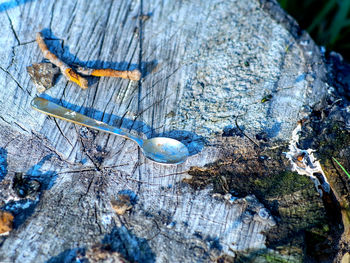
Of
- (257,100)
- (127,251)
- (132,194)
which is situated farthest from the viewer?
(257,100)

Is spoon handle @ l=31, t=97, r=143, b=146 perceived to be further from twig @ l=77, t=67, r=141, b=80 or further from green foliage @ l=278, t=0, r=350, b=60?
green foliage @ l=278, t=0, r=350, b=60

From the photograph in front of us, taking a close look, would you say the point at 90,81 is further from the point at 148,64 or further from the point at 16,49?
the point at 16,49

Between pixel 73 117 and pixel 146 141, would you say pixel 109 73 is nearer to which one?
pixel 73 117

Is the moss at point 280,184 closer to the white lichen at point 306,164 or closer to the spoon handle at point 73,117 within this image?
the white lichen at point 306,164

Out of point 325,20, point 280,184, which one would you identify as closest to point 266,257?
point 280,184

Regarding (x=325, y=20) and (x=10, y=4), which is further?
(x=325, y=20)

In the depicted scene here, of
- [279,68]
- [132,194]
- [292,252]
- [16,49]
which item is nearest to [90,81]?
[16,49]
